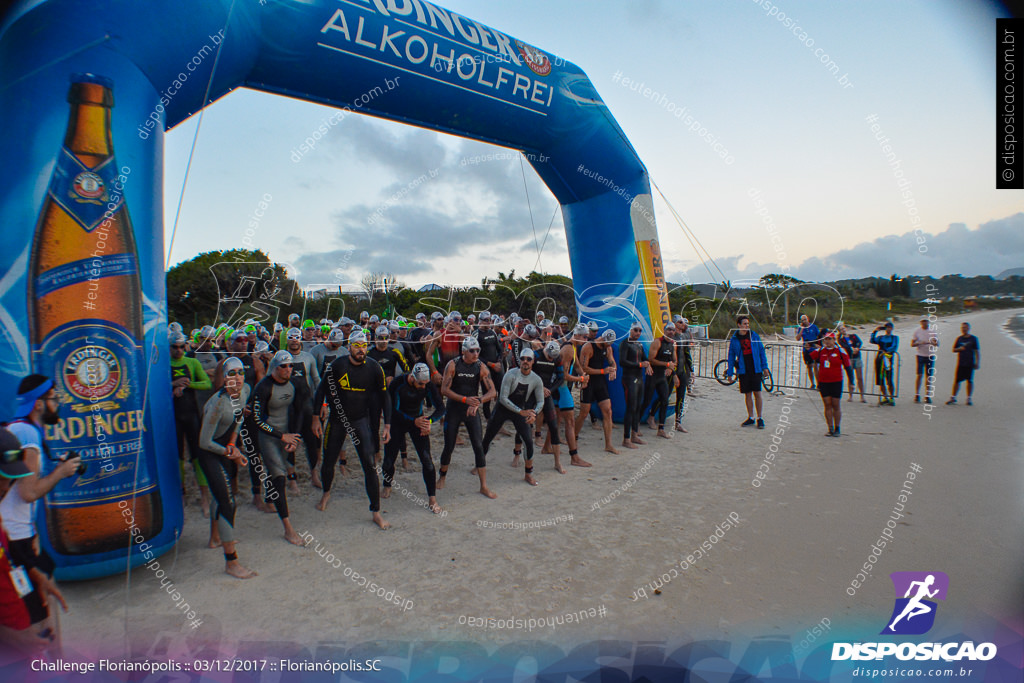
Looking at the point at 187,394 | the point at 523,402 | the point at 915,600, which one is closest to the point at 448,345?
the point at 523,402

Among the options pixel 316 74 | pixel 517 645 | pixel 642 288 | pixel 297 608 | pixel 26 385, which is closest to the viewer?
pixel 26 385

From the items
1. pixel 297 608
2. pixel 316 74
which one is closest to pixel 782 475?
pixel 297 608

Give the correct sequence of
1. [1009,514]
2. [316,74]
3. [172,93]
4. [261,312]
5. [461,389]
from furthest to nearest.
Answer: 1. [261,312]
2. [461,389]
3. [316,74]
4. [1009,514]
5. [172,93]

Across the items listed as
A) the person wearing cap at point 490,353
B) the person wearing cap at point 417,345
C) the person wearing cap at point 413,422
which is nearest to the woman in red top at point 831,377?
the person wearing cap at point 490,353

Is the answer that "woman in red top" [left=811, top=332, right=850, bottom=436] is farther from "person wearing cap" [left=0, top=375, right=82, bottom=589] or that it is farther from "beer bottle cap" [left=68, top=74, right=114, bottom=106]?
"beer bottle cap" [left=68, top=74, right=114, bottom=106]

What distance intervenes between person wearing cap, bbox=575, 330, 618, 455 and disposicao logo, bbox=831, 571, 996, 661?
3.88 metres

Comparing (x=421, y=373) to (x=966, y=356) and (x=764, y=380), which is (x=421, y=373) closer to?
(x=764, y=380)

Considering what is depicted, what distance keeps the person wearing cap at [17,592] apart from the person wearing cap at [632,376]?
6534mm

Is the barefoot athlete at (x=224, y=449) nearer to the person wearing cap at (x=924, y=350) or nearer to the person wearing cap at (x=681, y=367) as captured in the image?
the person wearing cap at (x=681, y=367)

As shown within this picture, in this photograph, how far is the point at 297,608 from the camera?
3361 millimetres

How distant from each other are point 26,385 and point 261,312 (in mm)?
8614

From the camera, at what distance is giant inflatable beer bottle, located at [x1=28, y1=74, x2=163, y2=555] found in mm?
3404

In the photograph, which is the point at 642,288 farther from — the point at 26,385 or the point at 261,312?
the point at 261,312

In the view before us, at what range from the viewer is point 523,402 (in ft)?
19.9
